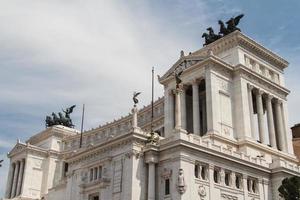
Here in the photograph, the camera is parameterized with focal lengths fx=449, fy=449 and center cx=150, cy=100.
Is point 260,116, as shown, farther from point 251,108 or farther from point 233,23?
point 233,23

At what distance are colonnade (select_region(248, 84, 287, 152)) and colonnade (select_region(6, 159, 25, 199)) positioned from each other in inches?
2009

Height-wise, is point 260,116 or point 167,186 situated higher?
point 260,116

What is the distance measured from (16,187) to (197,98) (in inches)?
1876

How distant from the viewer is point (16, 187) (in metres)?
91.7

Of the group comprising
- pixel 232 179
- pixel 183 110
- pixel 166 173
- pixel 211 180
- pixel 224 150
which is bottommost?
pixel 211 180

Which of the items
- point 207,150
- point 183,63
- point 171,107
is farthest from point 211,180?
point 183,63

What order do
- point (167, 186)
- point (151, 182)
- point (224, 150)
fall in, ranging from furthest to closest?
point (224, 150)
point (151, 182)
point (167, 186)

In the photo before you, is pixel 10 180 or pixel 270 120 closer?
pixel 270 120

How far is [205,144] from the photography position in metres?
48.3

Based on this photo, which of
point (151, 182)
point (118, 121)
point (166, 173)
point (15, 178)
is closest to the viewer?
point (166, 173)

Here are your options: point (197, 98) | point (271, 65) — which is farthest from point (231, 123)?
point (271, 65)

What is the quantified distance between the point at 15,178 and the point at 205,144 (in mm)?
57480

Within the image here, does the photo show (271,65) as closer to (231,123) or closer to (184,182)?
(231,123)

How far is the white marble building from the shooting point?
153ft
